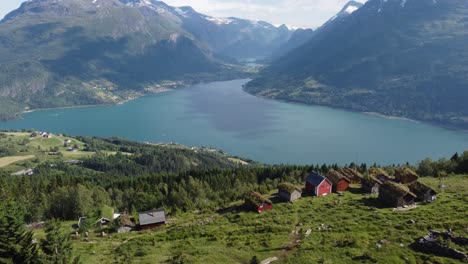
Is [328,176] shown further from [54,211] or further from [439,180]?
[54,211]

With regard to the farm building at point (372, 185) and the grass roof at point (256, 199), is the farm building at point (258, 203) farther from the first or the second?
the farm building at point (372, 185)

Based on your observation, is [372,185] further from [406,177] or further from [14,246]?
[14,246]

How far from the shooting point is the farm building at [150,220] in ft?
216

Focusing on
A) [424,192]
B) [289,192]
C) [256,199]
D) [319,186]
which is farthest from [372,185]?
[256,199]

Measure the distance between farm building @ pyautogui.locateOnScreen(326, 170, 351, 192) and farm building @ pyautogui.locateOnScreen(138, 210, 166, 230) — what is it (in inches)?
1273

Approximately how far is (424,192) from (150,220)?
45108 millimetres

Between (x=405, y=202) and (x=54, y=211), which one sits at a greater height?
(x=405, y=202)

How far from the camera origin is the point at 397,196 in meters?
58.6

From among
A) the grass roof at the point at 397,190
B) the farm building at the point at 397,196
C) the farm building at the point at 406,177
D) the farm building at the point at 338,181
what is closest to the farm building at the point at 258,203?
the farm building at the point at 338,181

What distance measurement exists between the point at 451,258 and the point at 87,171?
173305 millimetres

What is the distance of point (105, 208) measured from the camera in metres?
76.4

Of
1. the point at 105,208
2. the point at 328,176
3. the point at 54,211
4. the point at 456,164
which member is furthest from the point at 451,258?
the point at 54,211

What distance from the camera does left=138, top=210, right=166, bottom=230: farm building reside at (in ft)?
216

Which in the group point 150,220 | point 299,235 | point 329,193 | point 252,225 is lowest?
point 150,220
